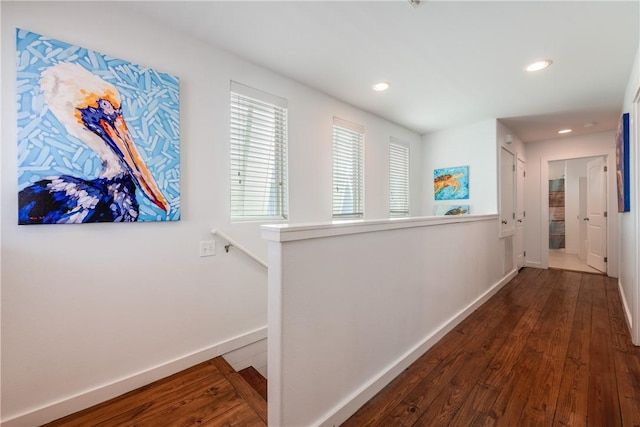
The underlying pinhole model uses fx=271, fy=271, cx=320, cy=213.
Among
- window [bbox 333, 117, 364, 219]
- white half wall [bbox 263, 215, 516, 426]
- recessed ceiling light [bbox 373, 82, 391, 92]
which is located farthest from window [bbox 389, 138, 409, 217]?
white half wall [bbox 263, 215, 516, 426]

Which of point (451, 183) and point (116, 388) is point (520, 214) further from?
point (116, 388)

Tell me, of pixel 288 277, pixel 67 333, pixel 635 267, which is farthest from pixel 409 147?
pixel 67 333

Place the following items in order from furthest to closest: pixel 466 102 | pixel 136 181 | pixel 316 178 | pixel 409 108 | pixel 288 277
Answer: pixel 409 108
pixel 466 102
pixel 316 178
pixel 136 181
pixel 288 277

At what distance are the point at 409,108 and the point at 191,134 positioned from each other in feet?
9.02

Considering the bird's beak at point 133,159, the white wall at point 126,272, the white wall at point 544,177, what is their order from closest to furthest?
1. the white wall at point 126,272
2. the bird's beak at point 133,159
3. the white wall at point 544,177

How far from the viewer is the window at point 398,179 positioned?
166 inches

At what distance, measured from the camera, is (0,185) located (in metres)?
1.39

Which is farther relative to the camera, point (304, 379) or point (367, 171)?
point (367, 171)

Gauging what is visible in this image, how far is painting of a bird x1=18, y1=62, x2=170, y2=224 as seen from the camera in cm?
149

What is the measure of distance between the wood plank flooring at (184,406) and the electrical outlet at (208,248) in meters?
0.86

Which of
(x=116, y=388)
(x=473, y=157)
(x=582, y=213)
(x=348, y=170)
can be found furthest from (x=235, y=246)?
(x=582, y=213)

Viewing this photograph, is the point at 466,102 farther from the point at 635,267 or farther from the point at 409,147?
the point at 635,267

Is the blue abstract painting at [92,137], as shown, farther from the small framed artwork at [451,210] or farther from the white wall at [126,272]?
the small framed artwork at [451,210]

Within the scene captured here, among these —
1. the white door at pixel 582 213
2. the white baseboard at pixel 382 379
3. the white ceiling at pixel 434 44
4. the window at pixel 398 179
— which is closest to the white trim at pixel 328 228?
the white baseboard at pixel 382 379
